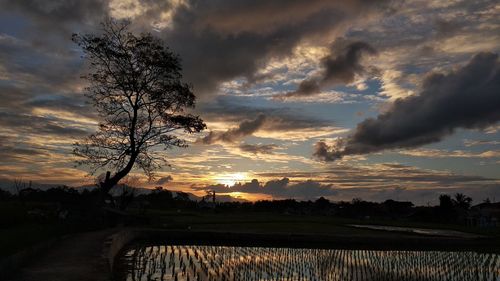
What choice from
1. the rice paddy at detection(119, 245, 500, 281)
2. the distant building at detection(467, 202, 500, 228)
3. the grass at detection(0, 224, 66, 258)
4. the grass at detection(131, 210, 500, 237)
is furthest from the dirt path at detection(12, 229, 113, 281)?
the distant building at detection(467, 202, 500, 228)

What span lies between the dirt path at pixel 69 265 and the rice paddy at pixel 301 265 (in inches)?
68.7

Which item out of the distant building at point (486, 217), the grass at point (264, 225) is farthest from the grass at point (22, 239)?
the distant building at point (486, 217)

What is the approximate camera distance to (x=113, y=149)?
34.8 m

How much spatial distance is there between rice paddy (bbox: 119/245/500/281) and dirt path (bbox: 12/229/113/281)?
1.75 meters

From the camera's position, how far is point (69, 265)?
15508 mm

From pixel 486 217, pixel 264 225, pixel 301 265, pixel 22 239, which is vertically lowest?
pixel 301 265

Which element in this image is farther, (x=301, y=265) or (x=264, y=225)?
(x=264, y=225)

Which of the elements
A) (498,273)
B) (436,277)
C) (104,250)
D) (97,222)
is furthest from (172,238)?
(498,273)

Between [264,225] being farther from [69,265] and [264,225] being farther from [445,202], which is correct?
[445,202]

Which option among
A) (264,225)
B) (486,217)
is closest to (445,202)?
(486,217)

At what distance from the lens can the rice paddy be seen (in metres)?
19.2

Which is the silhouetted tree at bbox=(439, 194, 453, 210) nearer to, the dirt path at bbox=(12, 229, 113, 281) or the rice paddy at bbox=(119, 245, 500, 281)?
the rice paddy at bbox=(119, 245, 500, 281)

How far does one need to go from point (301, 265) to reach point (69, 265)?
36.9 ft

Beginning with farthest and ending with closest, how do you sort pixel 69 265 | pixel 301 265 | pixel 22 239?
pixel 301 265, pixel 22 239, pixel 69 265
